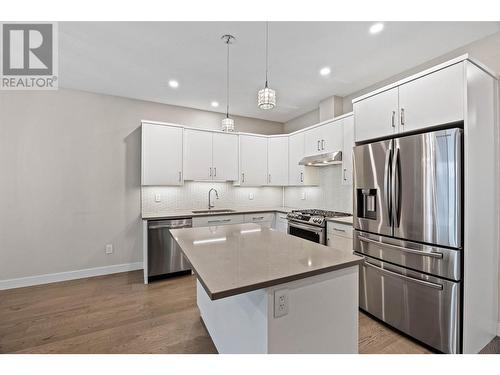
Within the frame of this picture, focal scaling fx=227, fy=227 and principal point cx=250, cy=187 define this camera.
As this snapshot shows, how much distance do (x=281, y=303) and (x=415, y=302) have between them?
1.54 m

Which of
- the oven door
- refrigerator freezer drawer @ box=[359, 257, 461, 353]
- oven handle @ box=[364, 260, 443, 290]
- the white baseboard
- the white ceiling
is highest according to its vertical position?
the white ceiling

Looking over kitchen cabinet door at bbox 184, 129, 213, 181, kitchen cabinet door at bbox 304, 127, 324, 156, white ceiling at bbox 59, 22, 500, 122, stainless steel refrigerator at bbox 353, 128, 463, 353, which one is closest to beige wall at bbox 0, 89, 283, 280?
white ceiling at bbox 59, 22, 500, 122

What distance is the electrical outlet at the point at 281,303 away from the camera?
3.84 ft

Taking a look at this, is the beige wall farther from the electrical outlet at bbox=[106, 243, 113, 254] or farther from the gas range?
the gas range

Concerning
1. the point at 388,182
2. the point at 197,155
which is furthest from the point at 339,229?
the point at 197,155

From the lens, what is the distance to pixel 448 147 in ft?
5.72

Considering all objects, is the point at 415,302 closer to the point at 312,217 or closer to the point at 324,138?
the point at 312,217

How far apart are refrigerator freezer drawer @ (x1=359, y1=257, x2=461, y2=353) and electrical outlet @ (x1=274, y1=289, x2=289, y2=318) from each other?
4.78 ft

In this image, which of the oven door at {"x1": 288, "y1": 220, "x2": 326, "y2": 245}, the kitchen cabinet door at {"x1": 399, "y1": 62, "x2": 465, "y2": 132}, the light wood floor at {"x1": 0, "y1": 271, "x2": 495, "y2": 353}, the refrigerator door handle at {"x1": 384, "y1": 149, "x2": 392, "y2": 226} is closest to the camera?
the kitchen cabinet door at {"x1": 399, "y1": 62, "x2": 465, "y2": 132}

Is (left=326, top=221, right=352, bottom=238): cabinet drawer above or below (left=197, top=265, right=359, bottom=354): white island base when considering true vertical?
above

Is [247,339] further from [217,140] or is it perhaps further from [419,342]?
[217,140]

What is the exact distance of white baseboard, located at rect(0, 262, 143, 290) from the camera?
312 cm

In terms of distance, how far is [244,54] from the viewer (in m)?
2.47

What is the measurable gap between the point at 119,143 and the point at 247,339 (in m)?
3.57
